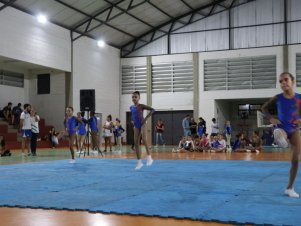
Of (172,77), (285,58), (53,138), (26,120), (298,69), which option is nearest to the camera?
(26,120)

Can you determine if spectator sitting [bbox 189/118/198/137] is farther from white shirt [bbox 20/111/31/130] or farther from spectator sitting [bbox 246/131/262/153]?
white shirt [bbox 20/111/31/130]

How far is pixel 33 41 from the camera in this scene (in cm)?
2345

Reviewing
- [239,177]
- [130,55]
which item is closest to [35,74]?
[130,55]

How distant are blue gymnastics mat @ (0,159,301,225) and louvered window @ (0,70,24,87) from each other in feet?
57.5

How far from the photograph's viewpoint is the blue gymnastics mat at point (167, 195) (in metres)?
4.67

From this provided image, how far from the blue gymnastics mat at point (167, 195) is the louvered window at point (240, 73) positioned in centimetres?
2105

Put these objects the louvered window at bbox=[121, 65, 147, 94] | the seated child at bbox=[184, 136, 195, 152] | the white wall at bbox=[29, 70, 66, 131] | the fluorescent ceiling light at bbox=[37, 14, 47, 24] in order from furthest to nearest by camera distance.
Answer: the louvered window at bbox=[121, 65, 147, 94]
the white wall at bbox=[29, 70, 66, 131]
the fluorescent ceiling light at bbox=[37, 14, 47, 24]
the seated child at bbox=[184, 136, 195, 152]

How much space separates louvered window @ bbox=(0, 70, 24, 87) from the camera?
81.7 feet

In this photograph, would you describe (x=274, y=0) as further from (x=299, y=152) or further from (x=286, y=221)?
(x=286, y=221)

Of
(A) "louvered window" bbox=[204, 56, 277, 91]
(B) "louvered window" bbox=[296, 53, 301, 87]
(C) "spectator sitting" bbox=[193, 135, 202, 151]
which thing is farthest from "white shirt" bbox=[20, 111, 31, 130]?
(B) "louvered window" bbox=[296, 53, 301, 87]

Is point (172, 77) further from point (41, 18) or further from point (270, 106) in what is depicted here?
point (270, 106)

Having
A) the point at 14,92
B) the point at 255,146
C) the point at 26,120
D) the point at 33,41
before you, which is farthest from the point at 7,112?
the point at 255,146

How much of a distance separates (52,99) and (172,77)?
31.7ft

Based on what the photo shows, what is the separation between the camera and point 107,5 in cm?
2552
